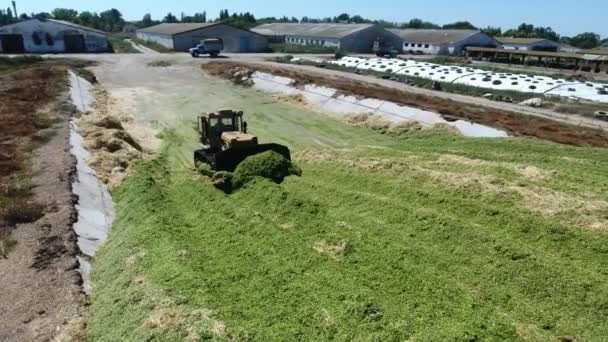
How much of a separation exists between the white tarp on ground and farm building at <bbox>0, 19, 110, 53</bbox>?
126 ft

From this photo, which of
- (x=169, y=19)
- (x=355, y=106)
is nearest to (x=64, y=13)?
(x=169, y=19)

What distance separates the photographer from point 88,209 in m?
14.9

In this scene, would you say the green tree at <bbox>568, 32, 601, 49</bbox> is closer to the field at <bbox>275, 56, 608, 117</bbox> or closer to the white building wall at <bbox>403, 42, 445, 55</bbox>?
the white building wall at <bbox>403, 42, 445, 55</bbox>

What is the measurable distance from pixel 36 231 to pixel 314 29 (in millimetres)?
85449

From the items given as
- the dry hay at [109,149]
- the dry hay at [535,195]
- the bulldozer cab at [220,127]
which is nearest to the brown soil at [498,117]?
the dry hay at [535,195]

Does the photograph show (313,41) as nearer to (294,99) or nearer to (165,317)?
(294,99)

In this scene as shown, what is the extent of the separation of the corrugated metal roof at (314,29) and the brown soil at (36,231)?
64861mm

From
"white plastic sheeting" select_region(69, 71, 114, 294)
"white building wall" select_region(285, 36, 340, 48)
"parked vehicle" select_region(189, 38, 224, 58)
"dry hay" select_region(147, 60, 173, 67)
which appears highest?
"white building wall" select_region(285, 36, 340, 48)

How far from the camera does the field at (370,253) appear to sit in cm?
901

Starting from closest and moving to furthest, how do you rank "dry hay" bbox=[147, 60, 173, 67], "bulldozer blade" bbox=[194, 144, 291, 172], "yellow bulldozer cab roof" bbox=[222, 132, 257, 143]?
"bulldozer blade" bbox=[194, 144, 291, 172], "yellow bulldozer cab roof" bbox=[222, 132, 257, 143], "dry hay" bbox=[147, 60, 173, 67]

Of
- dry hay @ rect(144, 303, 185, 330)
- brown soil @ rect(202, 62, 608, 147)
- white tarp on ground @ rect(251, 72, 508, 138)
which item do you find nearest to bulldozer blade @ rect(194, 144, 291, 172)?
dry hay @ rect(144, 303, 185, 330)

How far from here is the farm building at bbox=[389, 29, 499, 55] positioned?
3046 inches

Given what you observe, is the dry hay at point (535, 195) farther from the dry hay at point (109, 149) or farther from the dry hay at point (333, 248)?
the dry hay at point (109, 149)

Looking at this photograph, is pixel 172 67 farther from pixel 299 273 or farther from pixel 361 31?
pixel 299 273
